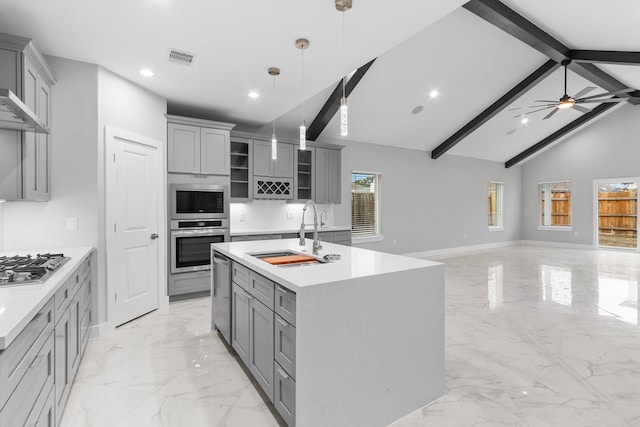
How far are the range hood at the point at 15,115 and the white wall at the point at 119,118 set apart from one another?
816mm

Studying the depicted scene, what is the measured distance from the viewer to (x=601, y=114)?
8.55 meters

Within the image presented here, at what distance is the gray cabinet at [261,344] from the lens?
6.38 feet

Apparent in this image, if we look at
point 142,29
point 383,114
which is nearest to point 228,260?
point 142,29

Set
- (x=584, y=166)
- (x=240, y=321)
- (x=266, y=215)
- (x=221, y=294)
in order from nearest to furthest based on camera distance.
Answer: (x=240, y=321)
(x=221, y=294)
(x=266, y=215)
(x=584, y=166)

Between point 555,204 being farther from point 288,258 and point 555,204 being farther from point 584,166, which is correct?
point 288,258

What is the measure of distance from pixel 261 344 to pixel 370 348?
0.71m

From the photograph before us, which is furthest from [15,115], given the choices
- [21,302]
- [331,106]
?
[331,106]

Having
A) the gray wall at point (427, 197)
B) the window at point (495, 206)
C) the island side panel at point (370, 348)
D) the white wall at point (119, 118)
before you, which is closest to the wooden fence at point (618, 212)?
the gray wall at point (427, 197)

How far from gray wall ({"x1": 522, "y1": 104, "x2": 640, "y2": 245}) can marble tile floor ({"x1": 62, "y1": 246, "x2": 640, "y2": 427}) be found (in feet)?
19.0

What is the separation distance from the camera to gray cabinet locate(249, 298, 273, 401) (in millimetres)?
1943

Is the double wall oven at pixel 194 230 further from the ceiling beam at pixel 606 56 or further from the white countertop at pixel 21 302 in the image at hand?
the ceiling beam at pixel 606 56

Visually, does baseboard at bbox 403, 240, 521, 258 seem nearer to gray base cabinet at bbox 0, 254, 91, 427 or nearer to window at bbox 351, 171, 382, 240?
window at bbox 351, 171, 382, 240

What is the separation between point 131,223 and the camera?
12.0 feet

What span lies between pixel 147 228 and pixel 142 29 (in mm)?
2158
